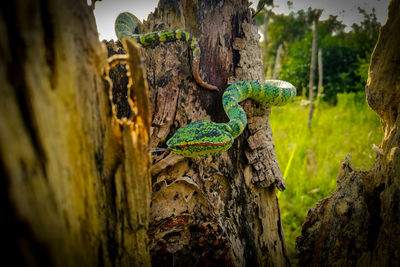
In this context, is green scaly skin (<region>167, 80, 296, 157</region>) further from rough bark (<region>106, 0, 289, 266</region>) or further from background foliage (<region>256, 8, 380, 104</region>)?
background foliage (<region>256, 8, 380, 104</region>)

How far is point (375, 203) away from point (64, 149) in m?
2.39

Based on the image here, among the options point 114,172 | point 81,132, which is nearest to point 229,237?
point 114,172

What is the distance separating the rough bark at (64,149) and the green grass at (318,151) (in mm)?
2932

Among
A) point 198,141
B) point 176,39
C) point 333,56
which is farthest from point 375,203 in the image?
point 333,56

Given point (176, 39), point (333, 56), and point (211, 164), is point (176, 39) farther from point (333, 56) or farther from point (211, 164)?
point (333, 56)

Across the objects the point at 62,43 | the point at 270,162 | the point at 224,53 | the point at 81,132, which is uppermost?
the point at 224,53

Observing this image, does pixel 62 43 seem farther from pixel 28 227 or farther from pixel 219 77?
A: pixel 219 77

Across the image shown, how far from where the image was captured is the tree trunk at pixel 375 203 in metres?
1.68

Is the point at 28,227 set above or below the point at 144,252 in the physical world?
above

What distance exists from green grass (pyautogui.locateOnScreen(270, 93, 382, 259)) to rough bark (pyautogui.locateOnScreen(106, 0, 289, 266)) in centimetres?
134

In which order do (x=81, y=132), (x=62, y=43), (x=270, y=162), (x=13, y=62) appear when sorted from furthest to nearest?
(x=270, y=162)
(x=81, y=132)
(x=62, y=43)
(x=13, y=62)

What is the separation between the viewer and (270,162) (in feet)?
8.31

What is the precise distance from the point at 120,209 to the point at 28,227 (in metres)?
0.61

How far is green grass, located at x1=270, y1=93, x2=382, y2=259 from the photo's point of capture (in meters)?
4.12
